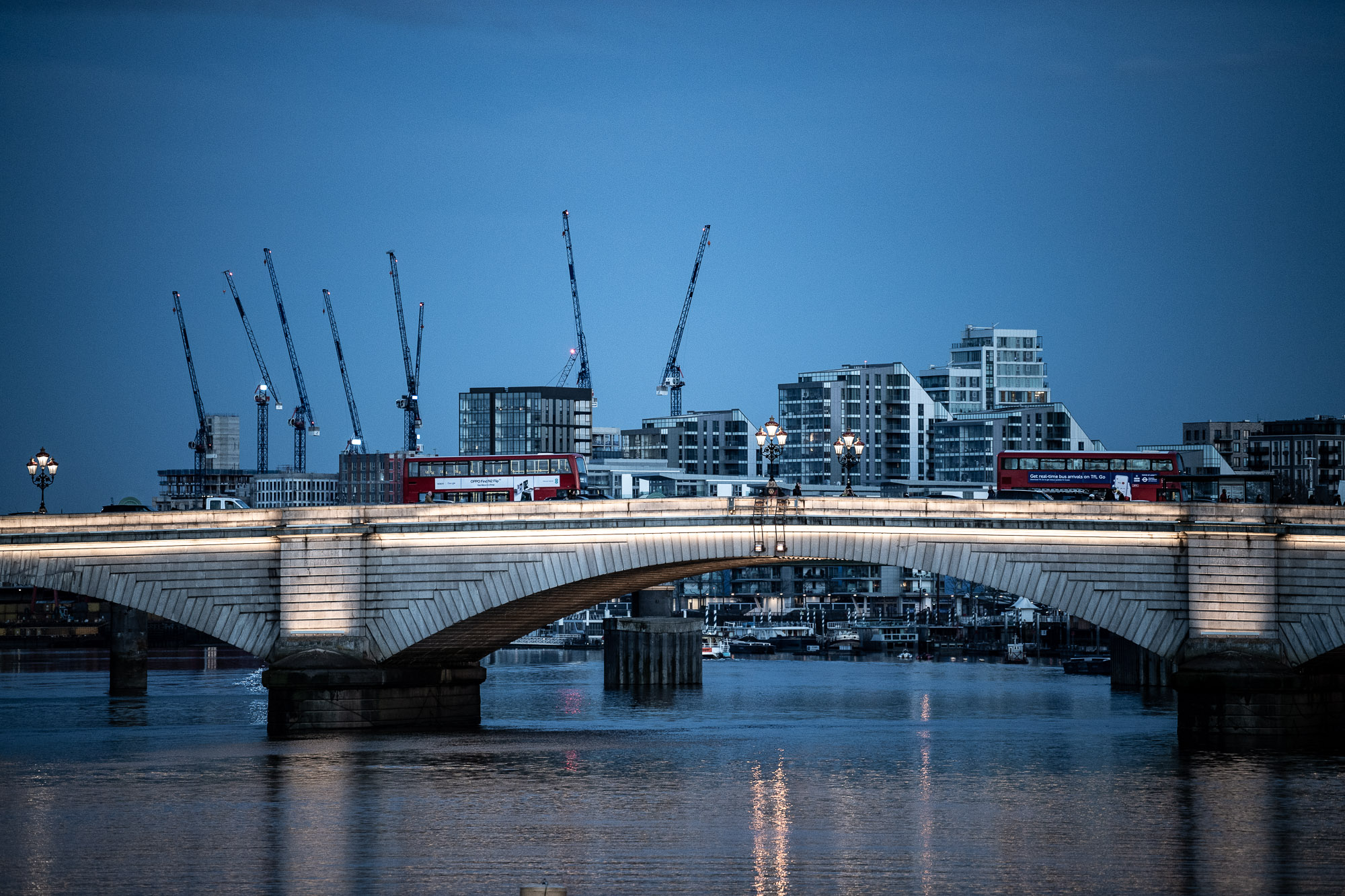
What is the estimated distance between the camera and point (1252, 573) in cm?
5294

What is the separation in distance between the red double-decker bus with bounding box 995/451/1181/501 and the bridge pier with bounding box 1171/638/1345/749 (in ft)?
64.4

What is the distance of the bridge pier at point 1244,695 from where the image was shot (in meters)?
52.1

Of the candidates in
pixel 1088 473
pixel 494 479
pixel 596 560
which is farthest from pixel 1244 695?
pixel 494 479

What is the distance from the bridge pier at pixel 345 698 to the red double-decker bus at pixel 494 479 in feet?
45.6

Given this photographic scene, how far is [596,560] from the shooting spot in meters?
58.9

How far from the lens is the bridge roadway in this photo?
52844mm

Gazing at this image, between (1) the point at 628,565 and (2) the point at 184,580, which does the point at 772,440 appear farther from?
(2) the point at 184,580

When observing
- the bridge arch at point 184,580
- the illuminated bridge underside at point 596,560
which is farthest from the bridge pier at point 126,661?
the illuminated bridge underside at point 596,560

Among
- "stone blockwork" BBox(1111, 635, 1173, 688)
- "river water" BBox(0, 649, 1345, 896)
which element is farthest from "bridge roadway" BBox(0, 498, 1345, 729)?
"stone blockwork" BBox(1111, 635, 1173, 688)

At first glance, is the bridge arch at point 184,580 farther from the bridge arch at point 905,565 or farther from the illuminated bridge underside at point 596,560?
the bridge arch at point 905,565

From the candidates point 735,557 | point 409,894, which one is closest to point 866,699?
point 735,557

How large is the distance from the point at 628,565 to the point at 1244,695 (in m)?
19.5

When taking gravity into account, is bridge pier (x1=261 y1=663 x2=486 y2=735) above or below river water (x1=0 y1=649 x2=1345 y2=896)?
above

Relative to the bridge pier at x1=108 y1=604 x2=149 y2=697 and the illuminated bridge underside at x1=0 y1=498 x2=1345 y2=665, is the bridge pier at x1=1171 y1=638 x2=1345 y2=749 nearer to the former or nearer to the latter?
the illuminated bridge underside at x1=0 y1=498 x2=1345 y2=665
